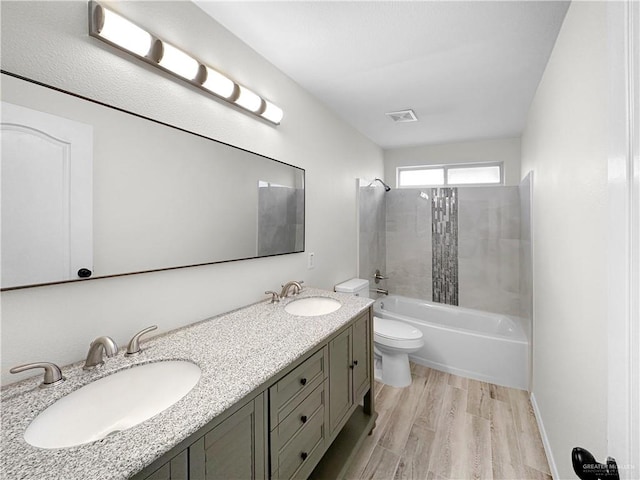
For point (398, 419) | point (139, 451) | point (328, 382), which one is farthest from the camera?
point (398, 419)

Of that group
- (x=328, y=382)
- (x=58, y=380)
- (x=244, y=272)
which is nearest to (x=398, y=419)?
(x=328, y=382)

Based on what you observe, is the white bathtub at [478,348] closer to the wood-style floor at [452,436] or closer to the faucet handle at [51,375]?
the wood-style floor at [452,436]

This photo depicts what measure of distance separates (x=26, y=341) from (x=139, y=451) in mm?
600

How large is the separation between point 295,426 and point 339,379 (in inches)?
15.4

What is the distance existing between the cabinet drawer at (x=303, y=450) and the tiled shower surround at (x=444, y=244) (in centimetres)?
274

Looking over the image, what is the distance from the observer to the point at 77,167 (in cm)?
93

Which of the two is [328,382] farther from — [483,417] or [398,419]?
[483,417]

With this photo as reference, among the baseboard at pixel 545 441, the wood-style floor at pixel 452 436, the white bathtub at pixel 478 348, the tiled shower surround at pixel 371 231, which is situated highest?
the tiled shower surround at pixel 371 231

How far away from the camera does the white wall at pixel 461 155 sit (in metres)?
3.33

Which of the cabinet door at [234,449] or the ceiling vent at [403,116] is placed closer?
the cabinet door at [234,449]

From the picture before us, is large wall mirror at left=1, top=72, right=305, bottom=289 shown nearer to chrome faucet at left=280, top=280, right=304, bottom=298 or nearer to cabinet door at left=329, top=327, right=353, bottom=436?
chrome faucet at left=280, top=280, right=304, bottom=298

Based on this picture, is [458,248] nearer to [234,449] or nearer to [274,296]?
[274,296]

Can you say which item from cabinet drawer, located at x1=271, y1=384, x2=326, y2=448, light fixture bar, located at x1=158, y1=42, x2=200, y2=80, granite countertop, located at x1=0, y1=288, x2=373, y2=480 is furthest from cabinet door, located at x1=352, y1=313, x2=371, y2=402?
light fixture bar, located at x1=158, y1=42, x2=200, y2=80

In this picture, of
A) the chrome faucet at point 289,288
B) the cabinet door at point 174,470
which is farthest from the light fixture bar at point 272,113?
the cabinet door at point 174,470
